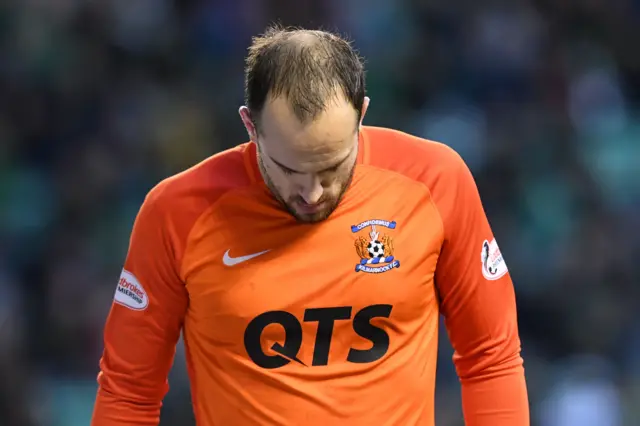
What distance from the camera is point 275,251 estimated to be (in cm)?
222

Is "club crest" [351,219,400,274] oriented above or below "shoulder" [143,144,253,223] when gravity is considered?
below

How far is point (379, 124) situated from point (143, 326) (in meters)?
2.74

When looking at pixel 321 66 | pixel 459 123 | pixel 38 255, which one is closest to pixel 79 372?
pixel 38 255

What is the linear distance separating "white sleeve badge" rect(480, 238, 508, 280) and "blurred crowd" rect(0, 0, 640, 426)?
1999 mm

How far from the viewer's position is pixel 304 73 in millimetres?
1987

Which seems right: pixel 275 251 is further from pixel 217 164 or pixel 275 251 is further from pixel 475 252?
pixel 475 252

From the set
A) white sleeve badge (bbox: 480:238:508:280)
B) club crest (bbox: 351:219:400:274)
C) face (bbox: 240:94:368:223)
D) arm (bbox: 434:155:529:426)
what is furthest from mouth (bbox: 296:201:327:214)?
white sleeve badge (bbox: 480:238:508:280)

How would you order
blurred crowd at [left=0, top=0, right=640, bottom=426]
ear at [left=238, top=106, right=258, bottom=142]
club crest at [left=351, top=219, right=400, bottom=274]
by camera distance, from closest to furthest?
1. ear at [left=238, top=106, right=258, bottom=142]
2. club crest at [left=351, top=219, right=400, bottom=274]
3. blurred crowd at [left=0, top=0, right=640, bottom=426]

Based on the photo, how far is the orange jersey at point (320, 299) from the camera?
2.19 m

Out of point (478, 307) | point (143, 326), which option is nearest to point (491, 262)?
point (478, 307)

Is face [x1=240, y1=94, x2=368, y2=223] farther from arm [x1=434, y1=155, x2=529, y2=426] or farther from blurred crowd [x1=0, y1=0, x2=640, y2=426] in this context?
blurred crowd [x1=0, y1=0, x2=640, y2=426]

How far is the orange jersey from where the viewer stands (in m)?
2.19

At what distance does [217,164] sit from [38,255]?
8.45ft

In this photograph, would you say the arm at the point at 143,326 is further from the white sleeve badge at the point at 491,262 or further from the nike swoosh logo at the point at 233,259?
the white sleeve badge at the point at 491,262
